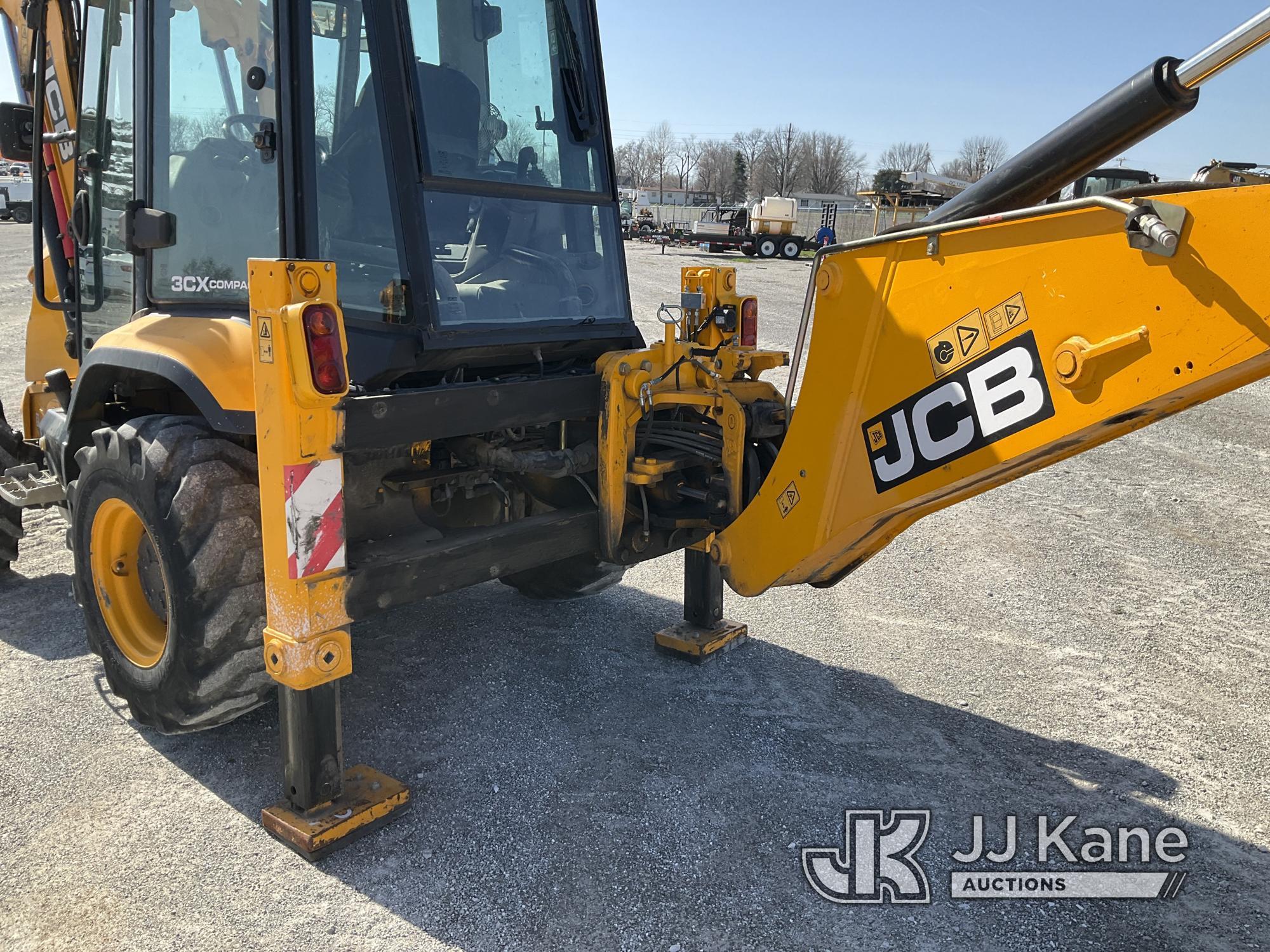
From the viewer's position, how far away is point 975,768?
3393 mm

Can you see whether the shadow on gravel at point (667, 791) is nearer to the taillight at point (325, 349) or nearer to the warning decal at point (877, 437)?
the warning decal at point (877, 437)

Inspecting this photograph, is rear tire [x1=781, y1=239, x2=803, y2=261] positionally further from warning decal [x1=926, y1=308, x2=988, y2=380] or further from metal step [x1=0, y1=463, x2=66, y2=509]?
warning decal [x1=926, y1=308, x2=988, y2=380]

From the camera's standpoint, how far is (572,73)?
3.75 meters

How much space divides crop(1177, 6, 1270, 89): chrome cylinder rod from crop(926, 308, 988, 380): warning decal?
717mm

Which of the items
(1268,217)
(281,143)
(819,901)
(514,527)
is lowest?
(819,901)

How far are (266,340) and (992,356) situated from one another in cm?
201

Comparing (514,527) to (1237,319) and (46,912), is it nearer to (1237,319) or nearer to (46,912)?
(46,912)

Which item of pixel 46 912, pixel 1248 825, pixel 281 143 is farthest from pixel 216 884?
pixel 1248 825

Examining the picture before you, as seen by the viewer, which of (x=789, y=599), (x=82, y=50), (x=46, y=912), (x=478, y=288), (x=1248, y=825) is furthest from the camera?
(x=789, y=599)

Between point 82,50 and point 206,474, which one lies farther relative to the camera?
point 82,50

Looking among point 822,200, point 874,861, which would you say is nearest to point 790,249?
point 874,861

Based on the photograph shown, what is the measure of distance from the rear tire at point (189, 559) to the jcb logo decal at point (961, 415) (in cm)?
205

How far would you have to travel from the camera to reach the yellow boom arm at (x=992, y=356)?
2150mm

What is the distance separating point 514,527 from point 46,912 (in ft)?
5.76
